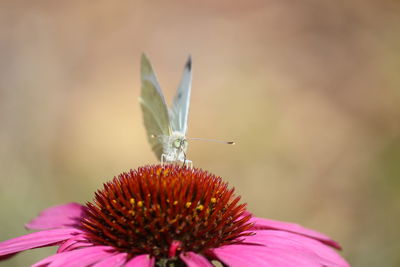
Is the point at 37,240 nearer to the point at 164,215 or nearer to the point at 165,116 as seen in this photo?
the point at 164,215

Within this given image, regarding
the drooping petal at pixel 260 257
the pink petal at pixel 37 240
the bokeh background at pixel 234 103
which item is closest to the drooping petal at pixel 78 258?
the pink petal at pixel 37 240

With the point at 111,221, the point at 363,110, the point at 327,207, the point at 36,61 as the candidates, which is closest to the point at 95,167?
the point at 36,61

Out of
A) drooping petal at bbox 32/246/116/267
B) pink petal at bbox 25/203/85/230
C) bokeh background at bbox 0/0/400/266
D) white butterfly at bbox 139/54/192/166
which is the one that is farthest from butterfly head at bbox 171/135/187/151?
bokeh background at bbox 0/0/400/266

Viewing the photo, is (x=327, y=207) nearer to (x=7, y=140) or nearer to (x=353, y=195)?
(x=353, y=195)

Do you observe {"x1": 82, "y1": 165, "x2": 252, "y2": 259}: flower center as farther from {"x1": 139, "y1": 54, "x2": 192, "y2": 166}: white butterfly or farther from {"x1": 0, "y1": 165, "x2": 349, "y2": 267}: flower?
{"x1": 139, "y1": 54, "x2": 192, "y2": 166}: white butterfly

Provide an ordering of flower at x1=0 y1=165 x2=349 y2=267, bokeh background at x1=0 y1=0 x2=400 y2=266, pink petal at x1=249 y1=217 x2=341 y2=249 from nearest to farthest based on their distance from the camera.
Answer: flower at x1=0 y1=165 x2=349 y2=267 → pink petal at x1=249 y1=217 x2=341 y2=249 → bokeh background at x1=0 y1=0 x2=400 y2=266

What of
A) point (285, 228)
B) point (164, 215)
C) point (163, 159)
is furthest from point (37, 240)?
point (285, 228)
